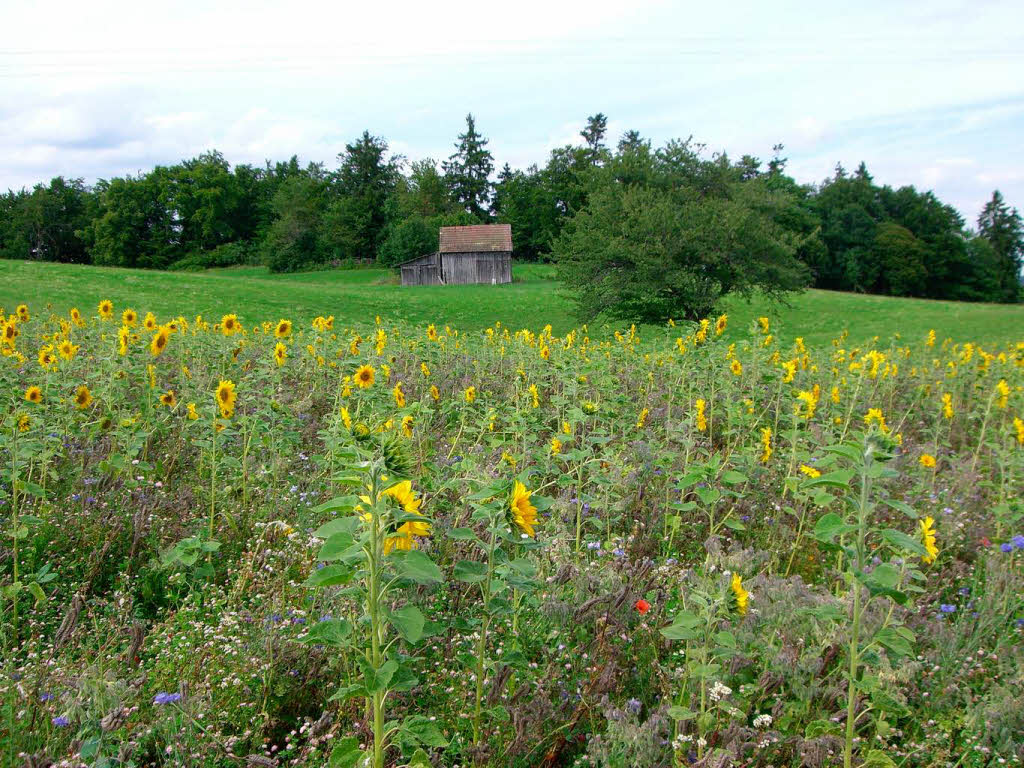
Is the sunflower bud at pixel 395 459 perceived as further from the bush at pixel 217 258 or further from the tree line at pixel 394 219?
the bush at pixel 217 258

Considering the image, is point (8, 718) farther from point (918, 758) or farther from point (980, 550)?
point (980, 550)

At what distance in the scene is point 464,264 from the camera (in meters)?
50.3

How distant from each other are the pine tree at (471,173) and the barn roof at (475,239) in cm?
2093

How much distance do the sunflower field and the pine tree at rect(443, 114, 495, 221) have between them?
70802 mm

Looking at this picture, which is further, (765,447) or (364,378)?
(765,447)

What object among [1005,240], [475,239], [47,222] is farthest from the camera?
[1005,240]

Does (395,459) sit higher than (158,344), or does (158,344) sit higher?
(158,344)

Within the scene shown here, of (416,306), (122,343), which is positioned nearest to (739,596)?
(122,343)

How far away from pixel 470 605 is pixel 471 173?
75612 mm

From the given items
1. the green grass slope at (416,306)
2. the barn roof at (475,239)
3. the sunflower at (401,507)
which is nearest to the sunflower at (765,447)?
the sunflower at (401,507)

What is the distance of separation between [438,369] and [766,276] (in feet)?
60.7

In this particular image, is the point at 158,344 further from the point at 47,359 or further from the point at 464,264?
the point at 464,264

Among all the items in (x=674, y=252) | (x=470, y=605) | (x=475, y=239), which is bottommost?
(x=470, y=605)

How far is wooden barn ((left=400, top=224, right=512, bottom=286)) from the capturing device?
164 ft
